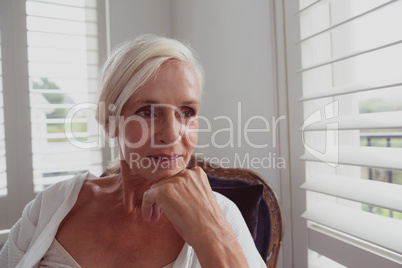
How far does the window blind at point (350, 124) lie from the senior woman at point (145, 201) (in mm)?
341

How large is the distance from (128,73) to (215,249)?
0.54 meters

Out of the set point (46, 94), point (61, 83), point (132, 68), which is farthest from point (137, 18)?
point (132, 68)

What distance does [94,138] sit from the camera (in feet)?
6.25

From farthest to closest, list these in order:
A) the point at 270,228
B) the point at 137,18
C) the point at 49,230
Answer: the point at 137,18 → the point at 270,228 → the point at 49,230

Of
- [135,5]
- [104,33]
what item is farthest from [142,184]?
[135,5]

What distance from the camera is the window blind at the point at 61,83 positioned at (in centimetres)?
177

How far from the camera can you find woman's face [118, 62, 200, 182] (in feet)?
2.58

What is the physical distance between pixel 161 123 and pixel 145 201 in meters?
0.22

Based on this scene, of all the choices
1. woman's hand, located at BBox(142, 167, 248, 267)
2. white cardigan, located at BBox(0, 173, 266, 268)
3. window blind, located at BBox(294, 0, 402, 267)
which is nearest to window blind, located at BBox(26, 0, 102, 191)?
white cardigan, located at BBox(0, 173, 266, 268)

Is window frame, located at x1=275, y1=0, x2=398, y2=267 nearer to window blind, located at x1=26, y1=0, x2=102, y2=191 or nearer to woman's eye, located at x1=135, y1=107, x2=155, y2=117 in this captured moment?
woman's eye, located at x1=135, y1=107, x2=155, y2=117

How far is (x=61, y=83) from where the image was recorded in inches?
72.0

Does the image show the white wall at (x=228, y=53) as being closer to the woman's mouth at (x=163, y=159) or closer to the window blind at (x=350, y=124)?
the window blind at (x=350, y=124)

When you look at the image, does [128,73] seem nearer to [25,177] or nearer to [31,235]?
[31,235]

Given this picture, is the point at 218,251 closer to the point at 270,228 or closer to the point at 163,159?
the point at 163,159
